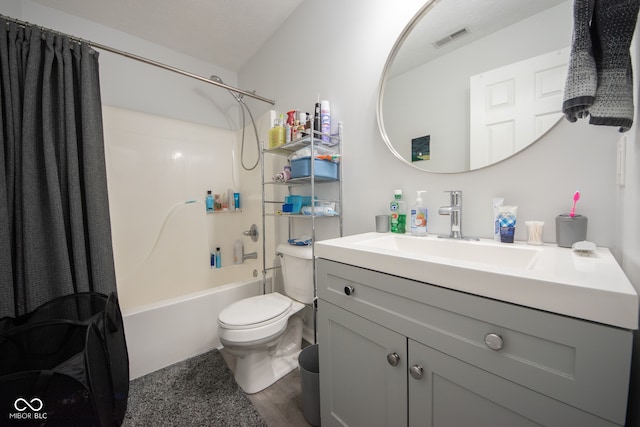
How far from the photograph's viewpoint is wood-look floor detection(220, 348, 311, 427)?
112cm

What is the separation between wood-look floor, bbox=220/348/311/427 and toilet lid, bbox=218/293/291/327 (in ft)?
1.37

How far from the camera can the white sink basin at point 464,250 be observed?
0.76 m

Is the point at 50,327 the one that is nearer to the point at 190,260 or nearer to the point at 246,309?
the point at 246,309

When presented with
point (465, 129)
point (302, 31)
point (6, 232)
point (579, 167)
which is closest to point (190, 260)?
point (6, 232)

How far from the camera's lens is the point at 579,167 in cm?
76

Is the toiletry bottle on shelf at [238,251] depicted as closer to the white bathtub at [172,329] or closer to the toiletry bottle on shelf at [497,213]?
the white bathtub at [172,329]

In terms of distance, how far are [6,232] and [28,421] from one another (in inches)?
35.6

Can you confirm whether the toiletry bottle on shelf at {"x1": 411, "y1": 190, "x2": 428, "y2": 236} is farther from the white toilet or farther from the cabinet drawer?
the white toilet

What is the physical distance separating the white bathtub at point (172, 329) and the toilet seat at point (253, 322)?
0.39 metres

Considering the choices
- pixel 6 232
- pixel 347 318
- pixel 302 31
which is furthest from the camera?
pixel 302 31

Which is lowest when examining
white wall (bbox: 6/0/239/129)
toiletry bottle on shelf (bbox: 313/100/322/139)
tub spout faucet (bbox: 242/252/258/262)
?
tub spout faucet (bbox: 242/252/258/262)

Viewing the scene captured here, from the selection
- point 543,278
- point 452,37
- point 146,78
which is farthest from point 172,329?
point 452,37

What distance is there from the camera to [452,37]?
3.29ft

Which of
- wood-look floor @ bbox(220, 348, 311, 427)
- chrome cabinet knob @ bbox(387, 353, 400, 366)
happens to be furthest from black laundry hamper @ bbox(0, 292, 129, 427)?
chrome cabinet knob @ bbox(387, 353, 400, 366)
